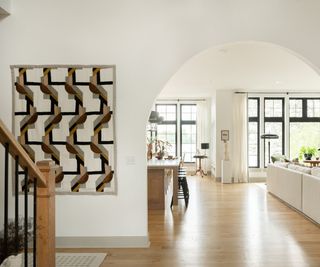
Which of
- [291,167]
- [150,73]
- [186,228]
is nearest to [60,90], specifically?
[150,73]

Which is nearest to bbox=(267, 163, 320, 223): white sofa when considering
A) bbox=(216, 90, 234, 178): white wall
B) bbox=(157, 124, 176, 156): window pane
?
bbox=(216, 90, 234, 178): white wall

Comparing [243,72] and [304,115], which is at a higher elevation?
[243,72]

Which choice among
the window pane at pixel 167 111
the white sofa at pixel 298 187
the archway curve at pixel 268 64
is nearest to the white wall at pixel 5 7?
the archway curve at pixel 268 64

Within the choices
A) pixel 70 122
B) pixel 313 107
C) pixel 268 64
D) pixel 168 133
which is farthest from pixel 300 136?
pixel 70 122

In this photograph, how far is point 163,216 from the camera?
688 cm

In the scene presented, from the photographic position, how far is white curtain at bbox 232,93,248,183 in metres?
12.1

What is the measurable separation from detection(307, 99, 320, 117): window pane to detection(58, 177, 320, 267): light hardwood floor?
5344 mm

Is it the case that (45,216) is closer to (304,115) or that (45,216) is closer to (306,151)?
(306,151)

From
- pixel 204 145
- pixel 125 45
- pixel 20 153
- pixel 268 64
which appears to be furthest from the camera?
pixel 204 145

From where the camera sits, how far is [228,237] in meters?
5.31

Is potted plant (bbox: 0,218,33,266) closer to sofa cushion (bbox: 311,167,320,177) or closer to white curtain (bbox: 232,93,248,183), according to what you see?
sofa cushion (bbox: 311,167,320,177)

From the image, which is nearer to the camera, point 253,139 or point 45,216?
point 45,216

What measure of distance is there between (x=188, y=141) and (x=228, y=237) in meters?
8.93

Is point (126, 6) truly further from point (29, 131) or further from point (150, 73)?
point (29, 131)
